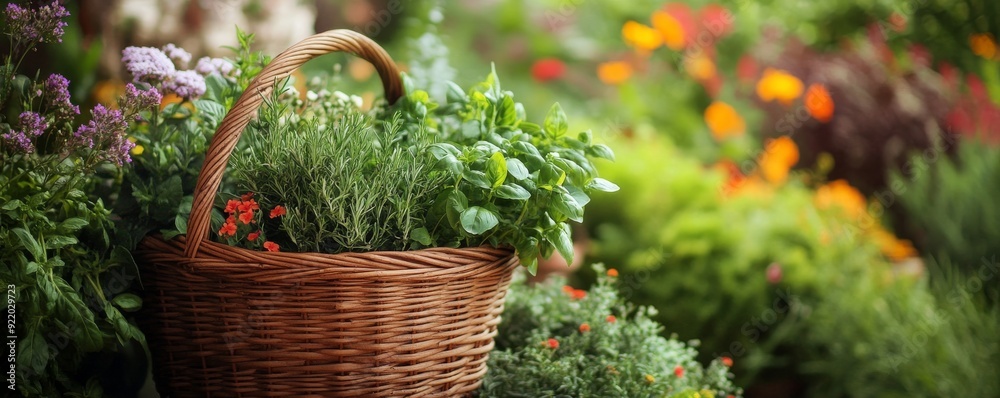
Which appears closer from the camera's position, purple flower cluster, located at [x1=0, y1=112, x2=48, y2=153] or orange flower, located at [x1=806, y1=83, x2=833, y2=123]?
purple flower cluster, located at [x1=0, y1=112, x2=48, y2=153]

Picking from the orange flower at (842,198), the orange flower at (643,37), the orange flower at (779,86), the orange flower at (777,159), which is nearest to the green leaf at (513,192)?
the orange flower at (842,198)

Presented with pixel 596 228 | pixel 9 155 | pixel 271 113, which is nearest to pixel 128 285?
pixel 9 155

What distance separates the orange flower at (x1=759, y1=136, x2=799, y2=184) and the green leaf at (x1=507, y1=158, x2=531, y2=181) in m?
2.31

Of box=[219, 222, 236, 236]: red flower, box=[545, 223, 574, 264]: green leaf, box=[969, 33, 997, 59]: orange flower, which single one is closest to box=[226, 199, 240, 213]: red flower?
box=[219, 222, 236, 236]: red flower

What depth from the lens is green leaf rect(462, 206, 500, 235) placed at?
1219 millimetres

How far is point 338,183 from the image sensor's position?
49.3 inches

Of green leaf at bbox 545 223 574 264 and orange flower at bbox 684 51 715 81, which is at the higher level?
orange flower at bbox 684 51 715 81

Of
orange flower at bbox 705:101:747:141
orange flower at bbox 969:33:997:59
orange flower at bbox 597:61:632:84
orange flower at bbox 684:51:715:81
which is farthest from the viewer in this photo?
orange flower at bbox 969:33:997:59

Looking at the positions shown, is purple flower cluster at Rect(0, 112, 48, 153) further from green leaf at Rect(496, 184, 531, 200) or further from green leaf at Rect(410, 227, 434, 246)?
green leaf at Rect(496, 184, 531, 200)

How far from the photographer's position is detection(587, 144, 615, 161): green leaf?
4.70 feet

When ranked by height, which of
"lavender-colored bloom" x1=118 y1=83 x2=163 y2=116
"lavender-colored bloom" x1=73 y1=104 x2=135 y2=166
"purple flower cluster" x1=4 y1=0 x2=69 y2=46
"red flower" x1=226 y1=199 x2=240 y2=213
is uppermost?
"purple flower cluster" x1=4 y1=0 x2=69 y2=46

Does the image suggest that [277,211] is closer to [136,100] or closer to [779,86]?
[136,100]

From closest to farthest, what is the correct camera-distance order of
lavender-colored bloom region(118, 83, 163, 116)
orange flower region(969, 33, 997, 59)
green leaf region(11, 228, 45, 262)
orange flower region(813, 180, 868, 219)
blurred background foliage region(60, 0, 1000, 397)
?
green leaf region(11, 228, 45, 262)
lavender-colored bloom region(118, 83, 163, 116)
blurred background foliage region(60, 0, 1000, 397)
orange flower region(813, 180, 868, 219)
orange flower region(969, 33, 997, 59)

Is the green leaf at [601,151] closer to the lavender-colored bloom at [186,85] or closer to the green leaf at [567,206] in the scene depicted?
the green leaf at [567,206]
